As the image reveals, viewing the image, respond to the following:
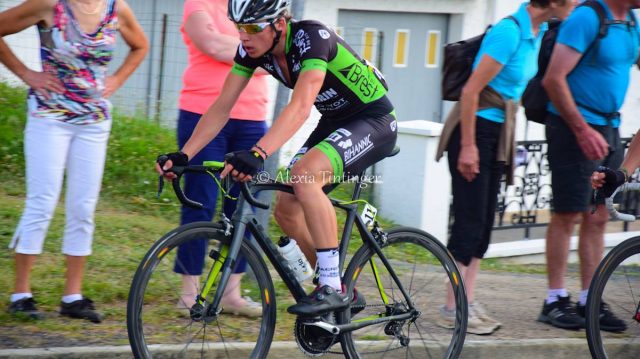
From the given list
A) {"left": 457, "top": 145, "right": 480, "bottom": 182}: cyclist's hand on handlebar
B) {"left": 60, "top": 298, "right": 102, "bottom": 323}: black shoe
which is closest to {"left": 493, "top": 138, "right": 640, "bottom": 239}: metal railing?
{"left": 457, "top": 145, "right": 480, "bottom": 182}: cyclist's hand on handlebar

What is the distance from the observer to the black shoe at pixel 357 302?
4.96m

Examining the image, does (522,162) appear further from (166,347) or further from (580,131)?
(166,347)

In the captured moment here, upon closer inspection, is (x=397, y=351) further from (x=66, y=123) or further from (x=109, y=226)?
(x=109, y=226)

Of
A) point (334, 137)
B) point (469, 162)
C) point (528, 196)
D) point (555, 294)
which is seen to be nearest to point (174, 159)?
point (334, 137)

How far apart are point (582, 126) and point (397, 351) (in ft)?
5.72

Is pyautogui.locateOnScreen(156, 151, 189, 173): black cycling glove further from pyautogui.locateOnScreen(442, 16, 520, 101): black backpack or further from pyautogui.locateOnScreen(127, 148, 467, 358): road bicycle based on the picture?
pyautogui.locateOnScreen(442, 16, 520, 101): black backpack

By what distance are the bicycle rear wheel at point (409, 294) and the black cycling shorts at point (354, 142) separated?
18.3 inches

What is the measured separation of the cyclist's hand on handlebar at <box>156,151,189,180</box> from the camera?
440 cm

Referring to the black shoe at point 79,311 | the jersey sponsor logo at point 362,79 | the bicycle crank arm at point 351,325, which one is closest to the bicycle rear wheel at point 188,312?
the bicycle crank arm at point 351,325

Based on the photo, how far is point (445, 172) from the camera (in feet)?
29.5

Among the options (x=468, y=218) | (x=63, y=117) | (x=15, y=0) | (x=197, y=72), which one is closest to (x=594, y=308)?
(x=468, y=218)

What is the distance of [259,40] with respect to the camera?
4.56m

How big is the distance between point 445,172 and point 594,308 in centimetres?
384

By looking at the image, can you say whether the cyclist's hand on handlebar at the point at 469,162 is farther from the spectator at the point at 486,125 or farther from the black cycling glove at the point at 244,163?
the black cycling glove at the point at 244,163
